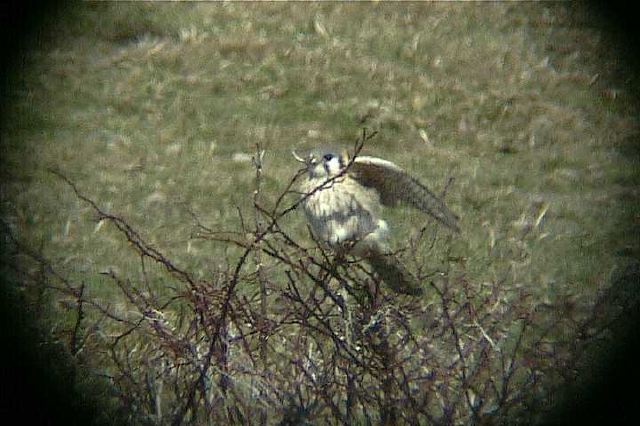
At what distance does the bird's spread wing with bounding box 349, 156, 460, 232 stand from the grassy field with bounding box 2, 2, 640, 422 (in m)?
0.60

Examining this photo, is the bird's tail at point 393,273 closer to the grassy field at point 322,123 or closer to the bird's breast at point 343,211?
the bird's breast at point 343,211

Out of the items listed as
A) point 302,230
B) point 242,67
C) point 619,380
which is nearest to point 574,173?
point 302,230

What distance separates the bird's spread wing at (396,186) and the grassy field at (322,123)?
597 mm

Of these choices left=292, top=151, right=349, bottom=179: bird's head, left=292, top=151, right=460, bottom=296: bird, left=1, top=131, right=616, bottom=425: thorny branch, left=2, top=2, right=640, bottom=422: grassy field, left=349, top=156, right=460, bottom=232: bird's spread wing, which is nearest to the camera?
left=1, top=131, right=616, bottom=425: thorny branch

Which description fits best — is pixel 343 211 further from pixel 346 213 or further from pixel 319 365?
pixel 319 365

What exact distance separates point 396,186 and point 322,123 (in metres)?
2.29

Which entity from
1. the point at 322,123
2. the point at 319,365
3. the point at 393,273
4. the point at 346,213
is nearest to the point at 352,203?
the point at 346,213

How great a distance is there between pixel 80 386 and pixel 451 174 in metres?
3.30

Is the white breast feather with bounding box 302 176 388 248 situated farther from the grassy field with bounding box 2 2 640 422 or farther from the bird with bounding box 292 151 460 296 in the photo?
the grassy field with bounding box 2 2 640 422

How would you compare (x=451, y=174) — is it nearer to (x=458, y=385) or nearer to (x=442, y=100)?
(x=442, y=100)

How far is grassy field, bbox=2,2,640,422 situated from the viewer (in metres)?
5.88

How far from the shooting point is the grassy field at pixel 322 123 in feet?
19.3

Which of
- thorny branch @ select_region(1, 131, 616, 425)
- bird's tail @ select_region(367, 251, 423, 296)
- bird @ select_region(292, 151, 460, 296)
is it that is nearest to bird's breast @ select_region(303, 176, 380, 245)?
bird @ select_region(292, 151, 460, 296)

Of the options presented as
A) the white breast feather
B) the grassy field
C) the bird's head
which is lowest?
the white breast feather
